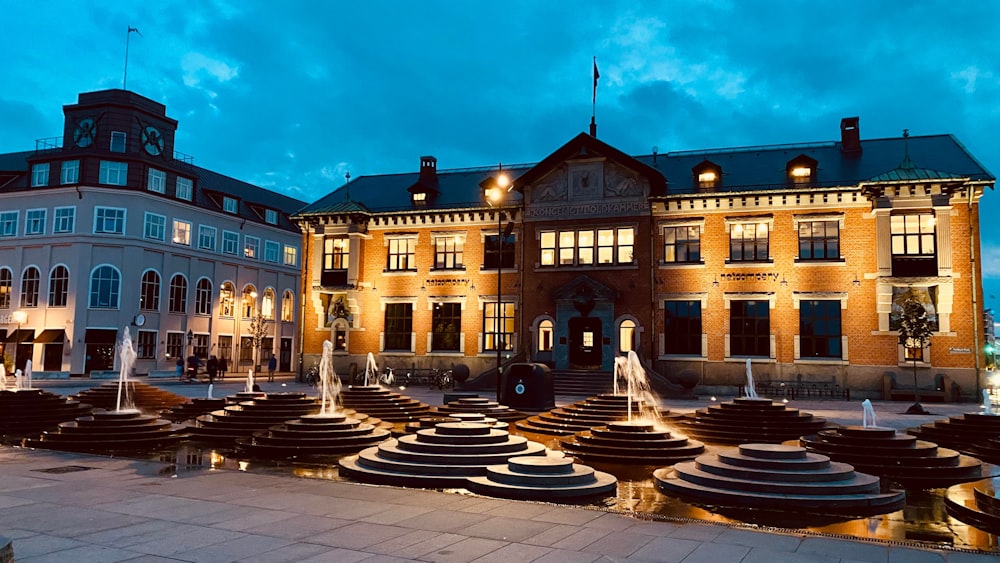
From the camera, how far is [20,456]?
14742 mm

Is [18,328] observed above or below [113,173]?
below

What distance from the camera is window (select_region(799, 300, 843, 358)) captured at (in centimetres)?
3306

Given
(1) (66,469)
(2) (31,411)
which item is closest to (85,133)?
(2) (31,411)

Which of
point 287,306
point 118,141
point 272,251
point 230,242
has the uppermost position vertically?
point 118,141

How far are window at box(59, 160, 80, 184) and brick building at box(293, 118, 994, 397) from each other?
20783mm

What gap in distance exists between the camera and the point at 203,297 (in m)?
57.4

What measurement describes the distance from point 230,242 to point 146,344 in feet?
40.6

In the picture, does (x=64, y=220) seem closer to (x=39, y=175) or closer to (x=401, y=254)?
(x=39, y=175)

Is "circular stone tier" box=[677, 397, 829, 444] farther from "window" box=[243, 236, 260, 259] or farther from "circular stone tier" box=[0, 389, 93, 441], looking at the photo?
"window" box=[243, 236, 260, 259]

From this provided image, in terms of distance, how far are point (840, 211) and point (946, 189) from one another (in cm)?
442

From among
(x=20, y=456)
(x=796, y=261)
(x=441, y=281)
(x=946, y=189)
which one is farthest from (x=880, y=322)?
(x=20, y=456)

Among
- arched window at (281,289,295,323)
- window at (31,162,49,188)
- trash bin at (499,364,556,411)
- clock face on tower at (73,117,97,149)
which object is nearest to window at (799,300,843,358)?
trash bin at (499,364,556,411)

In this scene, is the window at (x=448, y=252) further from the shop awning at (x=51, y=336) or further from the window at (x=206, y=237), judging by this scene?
the shop awning at (x=51, y=336)

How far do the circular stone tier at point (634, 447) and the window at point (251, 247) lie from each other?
173 ft
